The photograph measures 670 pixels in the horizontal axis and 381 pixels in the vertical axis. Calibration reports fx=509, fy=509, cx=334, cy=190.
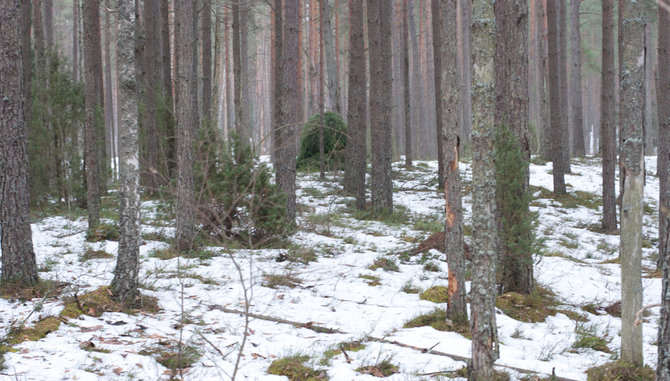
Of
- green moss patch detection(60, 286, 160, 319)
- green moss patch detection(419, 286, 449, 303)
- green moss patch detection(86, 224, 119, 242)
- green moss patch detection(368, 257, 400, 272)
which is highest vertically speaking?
green moss patch detection(86, 224, 119, 242)

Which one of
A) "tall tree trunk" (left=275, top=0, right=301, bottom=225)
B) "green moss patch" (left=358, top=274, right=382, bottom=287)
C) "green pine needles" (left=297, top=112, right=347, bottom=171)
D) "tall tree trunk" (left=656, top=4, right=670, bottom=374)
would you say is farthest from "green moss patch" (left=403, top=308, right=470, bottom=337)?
"green pine needles" (left=297, top=112, right=347, bottom=171)

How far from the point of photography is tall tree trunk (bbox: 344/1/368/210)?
514 inches

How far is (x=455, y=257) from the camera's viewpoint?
5223 millimetres

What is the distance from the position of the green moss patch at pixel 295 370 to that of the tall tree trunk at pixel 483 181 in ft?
4.09

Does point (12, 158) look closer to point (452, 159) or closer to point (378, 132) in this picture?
point (452, 159)

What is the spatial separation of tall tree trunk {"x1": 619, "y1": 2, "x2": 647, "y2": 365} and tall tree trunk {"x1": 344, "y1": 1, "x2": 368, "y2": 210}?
855 cm

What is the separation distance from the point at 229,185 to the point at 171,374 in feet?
16.0

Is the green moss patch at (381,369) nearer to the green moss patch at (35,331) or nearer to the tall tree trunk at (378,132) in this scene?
the green moss patch at (35,331)

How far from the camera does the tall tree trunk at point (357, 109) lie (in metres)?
13.0

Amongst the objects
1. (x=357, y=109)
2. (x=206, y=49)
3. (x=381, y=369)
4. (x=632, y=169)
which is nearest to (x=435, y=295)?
(x=381, y=369)

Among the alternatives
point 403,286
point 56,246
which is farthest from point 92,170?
point 403,286

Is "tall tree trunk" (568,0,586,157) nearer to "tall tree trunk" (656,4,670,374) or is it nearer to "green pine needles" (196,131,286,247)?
"tall tree trunk" (656,4,670,374)

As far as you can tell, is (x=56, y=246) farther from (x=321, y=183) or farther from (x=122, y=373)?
(x=321, y=183)

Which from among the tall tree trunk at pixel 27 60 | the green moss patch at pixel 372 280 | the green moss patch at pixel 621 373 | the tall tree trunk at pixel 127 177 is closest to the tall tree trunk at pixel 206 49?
the tall tree trunk at pixel 27 60
